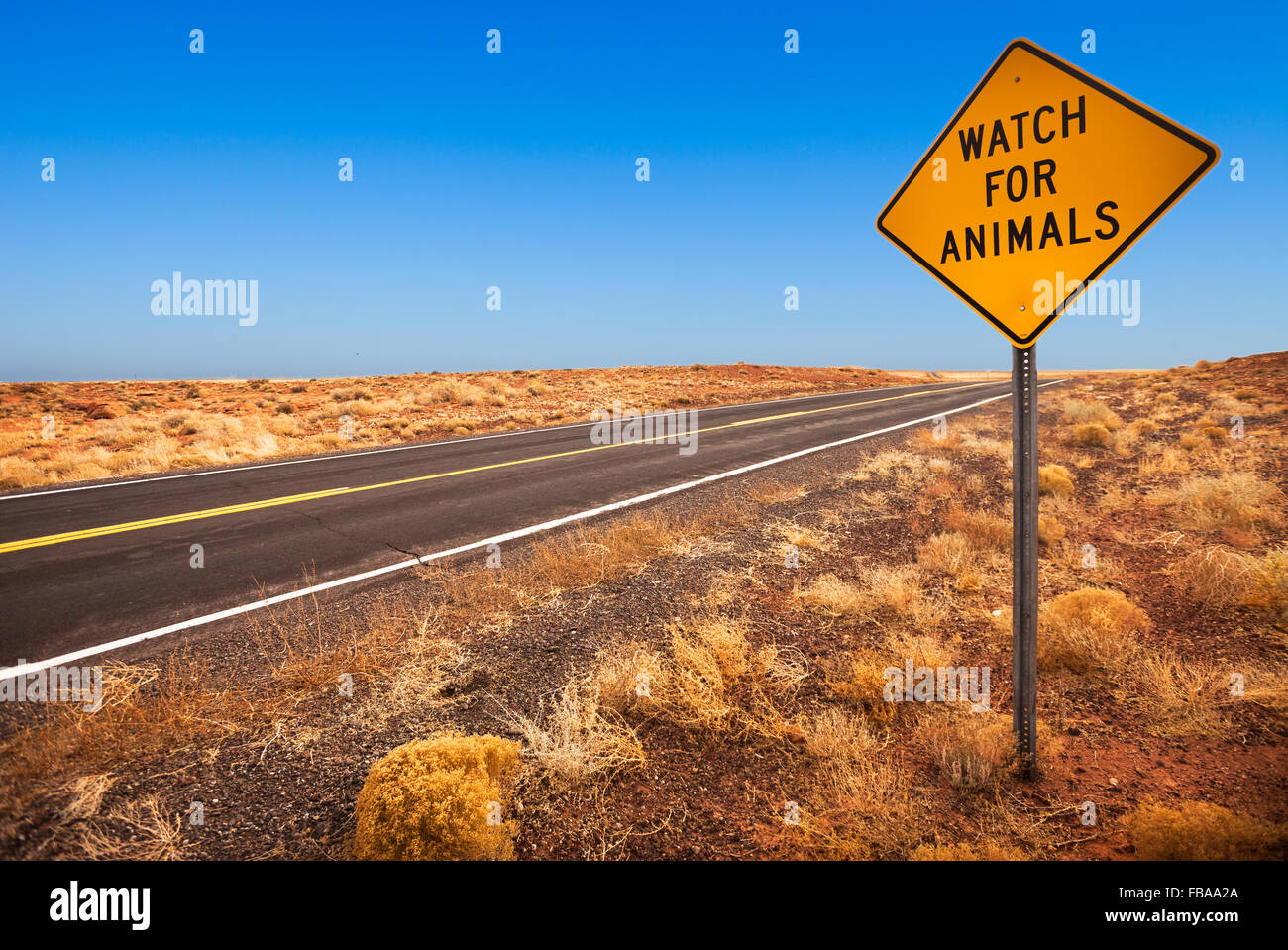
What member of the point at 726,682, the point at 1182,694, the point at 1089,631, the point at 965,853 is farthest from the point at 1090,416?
the point at 965,853

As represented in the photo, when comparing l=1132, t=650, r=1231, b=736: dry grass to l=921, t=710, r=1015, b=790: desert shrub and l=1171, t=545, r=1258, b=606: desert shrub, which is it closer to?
l=921, t=710, r=1015, b=790: desert shrub

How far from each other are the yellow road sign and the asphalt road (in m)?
5.14

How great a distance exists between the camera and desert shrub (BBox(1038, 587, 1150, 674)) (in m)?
3.81

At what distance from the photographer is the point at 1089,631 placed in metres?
3.97

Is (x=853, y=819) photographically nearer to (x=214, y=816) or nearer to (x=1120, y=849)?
(x=1120, y=849)

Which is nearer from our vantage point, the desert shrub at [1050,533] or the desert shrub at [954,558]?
the desert shrub at [954,558]

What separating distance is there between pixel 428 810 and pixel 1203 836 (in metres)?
2.96

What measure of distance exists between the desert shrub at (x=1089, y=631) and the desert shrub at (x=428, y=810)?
3.69 metres

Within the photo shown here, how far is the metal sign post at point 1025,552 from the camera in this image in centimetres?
261

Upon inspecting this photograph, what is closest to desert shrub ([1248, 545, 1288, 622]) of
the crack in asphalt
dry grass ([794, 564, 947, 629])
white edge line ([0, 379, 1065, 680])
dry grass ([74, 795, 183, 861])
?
dry grass ([794, 564, 947, 629])

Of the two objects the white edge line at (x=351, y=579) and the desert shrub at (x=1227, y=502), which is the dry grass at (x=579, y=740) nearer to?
the white edge line at (x=351, y=579)

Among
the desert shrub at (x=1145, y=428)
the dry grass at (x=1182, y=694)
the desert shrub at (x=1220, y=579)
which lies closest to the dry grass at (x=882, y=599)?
the dry grass at (x=1182, y=694)

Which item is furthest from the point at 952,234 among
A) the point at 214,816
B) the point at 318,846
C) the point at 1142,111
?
the point at 214,816
